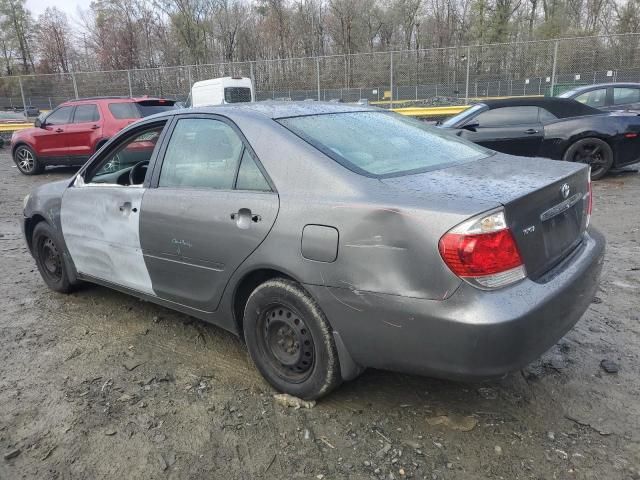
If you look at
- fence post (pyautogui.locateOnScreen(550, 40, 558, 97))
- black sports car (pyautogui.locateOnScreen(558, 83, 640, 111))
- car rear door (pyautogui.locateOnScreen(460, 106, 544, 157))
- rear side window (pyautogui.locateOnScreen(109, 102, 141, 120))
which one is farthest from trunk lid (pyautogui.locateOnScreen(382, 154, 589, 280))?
fence post (pyautogui.locateOnScreen(550, 40, 558, 97))

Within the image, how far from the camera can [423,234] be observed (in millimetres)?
2199

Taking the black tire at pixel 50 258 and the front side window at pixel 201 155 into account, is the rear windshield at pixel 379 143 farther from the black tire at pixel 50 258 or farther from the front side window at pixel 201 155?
the black tire at pixel 50 258

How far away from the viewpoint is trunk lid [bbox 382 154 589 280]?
2.30m

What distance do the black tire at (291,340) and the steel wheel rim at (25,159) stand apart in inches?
463

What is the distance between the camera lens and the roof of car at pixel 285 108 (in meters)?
3.10

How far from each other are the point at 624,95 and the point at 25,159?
13.6 meters

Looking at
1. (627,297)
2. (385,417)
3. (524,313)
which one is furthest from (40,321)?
(627,297)

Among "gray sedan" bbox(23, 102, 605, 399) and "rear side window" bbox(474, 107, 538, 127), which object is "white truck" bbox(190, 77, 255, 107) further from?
"gray sedan" bbox(23, 102, 605, 399)

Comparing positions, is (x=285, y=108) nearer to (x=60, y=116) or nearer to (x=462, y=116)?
(x=462, y=116)

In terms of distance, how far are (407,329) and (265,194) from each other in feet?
3.44

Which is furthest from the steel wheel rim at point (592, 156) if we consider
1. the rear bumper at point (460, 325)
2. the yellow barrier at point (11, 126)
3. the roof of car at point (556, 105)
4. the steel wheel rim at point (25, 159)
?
the yellow barrier at point (11, 126)

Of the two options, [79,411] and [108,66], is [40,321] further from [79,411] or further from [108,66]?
[108,66]

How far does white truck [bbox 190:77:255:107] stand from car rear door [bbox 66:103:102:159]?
515 cm

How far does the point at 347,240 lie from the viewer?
238cm
